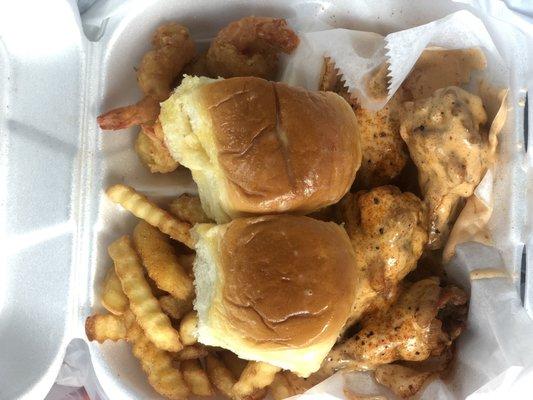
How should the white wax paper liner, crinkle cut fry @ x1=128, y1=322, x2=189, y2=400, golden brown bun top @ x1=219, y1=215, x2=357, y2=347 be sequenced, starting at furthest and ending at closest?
crinkle cut fry @ x1=128, y1=322, x2=189, y2=400 → the white wax paper liner → golden brown bun top @ x1=219, y1=215, x2=357, y2=347

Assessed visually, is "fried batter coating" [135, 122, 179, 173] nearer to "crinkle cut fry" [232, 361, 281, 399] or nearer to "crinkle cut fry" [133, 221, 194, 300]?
"crinkle cut fry" [133, 221, 194, 300]

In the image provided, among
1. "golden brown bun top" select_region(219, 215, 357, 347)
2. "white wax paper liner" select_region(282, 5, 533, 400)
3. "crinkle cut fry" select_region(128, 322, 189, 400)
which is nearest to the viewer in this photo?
"golden brown bun top" select_region(219, 215, 357, 347)

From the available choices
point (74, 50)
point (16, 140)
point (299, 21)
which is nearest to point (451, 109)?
point (299, 21)

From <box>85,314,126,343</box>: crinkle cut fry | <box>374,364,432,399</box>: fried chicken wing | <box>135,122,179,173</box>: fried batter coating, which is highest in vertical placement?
<box>135,122,179,173</box>: fried batter coating

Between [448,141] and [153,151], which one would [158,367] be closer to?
[153,151]

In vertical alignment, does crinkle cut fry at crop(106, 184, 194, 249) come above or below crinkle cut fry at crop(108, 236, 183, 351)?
above

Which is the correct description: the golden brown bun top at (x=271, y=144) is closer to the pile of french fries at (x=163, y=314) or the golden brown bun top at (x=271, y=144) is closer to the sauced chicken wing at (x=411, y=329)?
the pile of french fries at (x=163, y=314)

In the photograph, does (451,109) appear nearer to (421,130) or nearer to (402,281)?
(421,130)

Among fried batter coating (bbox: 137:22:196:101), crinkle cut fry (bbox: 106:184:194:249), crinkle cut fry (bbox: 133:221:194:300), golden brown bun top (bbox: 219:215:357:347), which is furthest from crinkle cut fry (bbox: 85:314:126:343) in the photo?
fried batter coating (bbox: 137:22:196:101)
